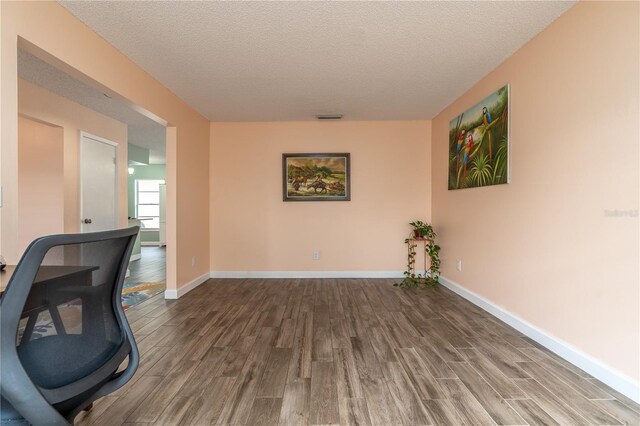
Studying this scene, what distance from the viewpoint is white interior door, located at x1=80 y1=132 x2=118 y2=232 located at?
4.35 meters

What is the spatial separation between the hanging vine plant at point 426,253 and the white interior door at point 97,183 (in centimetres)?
452

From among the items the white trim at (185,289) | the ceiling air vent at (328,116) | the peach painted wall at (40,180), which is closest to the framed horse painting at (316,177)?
the ceiling air vent at (328,116)

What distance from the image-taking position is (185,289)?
13.3 ft

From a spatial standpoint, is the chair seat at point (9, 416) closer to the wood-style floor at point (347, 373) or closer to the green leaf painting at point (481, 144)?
the wood-style floor at point (347, 373)

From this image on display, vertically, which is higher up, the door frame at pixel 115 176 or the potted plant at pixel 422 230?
the door frame at pixel 115 176

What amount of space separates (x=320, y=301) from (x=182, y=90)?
297 cm

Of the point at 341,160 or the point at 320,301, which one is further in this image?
the point at 341,160

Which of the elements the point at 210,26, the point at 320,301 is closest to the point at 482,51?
the point at 210,26

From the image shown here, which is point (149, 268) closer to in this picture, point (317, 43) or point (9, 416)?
point (317, 43)

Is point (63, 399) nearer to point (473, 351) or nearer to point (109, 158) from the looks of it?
point (473, 351)

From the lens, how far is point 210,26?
2.36 m

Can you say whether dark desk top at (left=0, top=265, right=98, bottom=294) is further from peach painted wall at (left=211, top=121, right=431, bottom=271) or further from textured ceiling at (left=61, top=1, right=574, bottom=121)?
peach painted wall at (left=211, top=121, right=431, bottom=271)

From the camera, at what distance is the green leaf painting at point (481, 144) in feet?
9.66

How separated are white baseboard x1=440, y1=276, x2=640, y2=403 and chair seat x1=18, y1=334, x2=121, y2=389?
2684 mm
